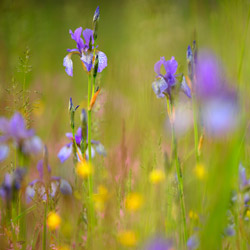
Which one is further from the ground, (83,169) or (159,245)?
(83,169)

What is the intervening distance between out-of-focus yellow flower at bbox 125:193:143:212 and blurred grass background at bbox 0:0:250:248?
4cm

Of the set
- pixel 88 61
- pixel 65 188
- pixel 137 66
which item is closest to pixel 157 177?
pixel 65 188

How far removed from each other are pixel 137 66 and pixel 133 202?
99 centimetres

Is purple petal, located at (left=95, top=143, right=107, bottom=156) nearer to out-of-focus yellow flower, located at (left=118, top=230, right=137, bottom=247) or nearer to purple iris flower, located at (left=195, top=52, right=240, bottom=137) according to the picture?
out-of-focus yellow flower, located at (left=118, top=230, right=137, bottom=247)

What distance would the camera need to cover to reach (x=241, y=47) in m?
0.65

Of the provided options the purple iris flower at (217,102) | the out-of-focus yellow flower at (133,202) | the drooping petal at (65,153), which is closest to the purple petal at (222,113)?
the purple iris flower at (217,102)

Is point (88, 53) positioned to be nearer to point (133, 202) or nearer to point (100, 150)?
point (100, 150)

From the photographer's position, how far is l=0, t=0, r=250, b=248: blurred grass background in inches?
32.0

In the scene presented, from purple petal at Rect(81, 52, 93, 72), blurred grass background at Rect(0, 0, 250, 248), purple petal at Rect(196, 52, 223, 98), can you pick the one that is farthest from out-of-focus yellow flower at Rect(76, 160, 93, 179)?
purple petal at Rect(196, 52, 223, 98)

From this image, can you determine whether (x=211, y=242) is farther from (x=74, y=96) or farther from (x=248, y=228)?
(x=74, y=96)

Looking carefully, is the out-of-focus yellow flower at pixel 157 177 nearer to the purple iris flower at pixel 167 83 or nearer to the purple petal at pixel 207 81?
the purple iris flower at pixel 167 83

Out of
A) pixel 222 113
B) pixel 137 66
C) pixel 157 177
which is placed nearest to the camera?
pixel 222 113

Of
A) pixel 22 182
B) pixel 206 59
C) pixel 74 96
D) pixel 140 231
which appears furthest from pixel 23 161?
pixel 74 96

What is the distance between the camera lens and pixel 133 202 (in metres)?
1.03
